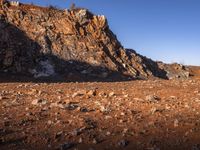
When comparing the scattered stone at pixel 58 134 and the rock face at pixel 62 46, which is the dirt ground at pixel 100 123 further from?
the rock face at pixel 62 46

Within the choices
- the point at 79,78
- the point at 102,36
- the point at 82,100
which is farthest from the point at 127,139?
the point at 102,36

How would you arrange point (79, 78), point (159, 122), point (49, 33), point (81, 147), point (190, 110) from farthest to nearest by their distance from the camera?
point (49, 33), point (79, 78), point (190, 110), point (159, 122), point (81, 147)

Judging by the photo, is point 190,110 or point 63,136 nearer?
point 63,136

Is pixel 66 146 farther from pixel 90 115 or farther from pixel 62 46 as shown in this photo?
pixel 62 46

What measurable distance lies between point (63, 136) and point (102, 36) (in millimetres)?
30808

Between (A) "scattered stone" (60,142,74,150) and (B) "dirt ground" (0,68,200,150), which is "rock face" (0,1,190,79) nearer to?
(B) "dirt ground" (0,68,200,150)

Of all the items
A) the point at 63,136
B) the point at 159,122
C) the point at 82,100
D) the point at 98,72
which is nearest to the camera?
the point at 63,136

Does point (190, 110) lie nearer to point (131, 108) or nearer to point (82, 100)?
point (131, 108)

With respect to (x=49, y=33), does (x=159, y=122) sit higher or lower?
lower

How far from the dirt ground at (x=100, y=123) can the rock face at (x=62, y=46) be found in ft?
60.7

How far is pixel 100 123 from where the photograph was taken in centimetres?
955

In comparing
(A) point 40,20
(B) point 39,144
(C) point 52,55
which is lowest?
(B) point 39,144

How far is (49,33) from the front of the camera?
35781 mm

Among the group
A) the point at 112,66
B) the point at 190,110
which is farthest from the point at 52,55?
the point at 190,110
